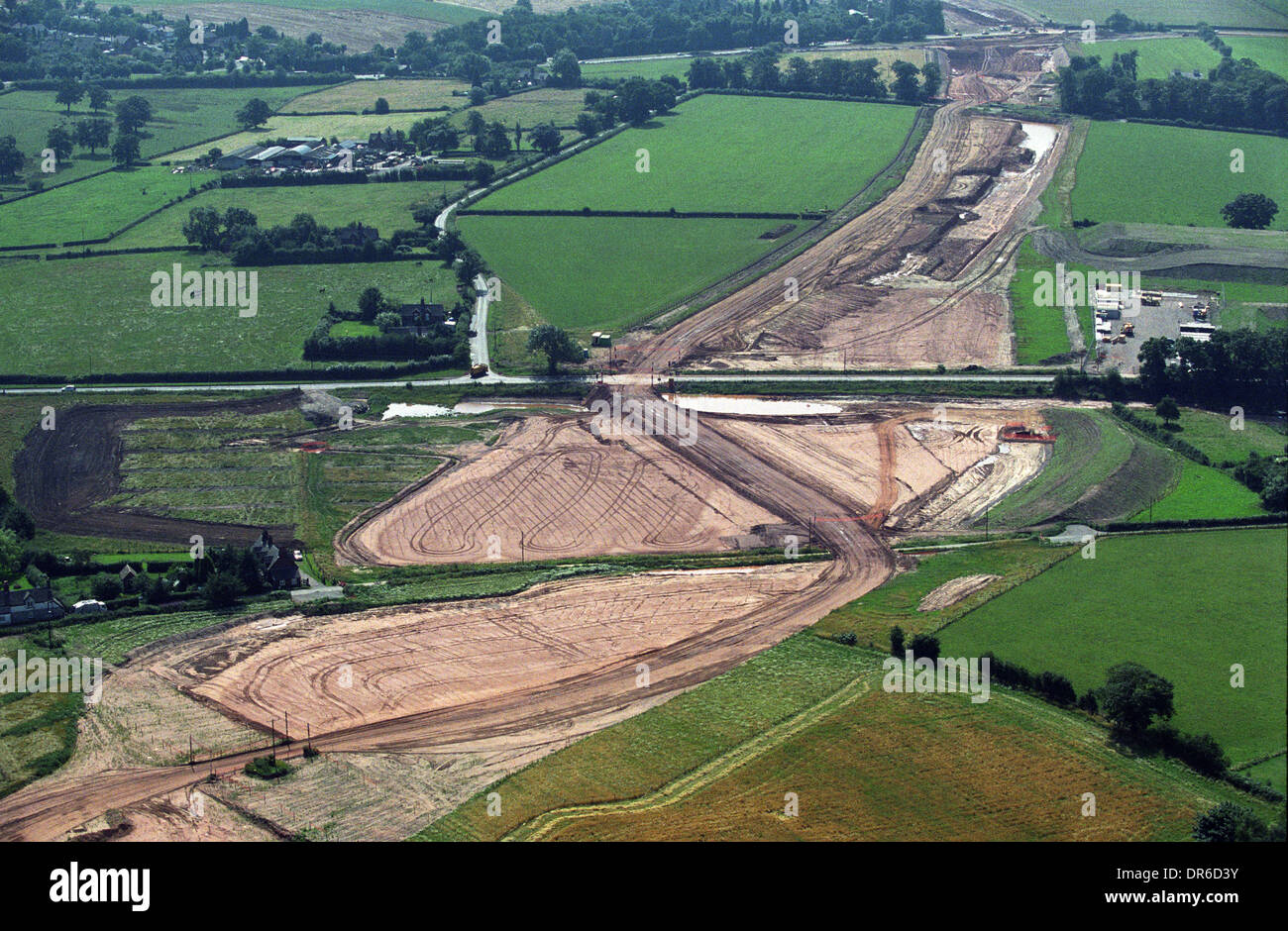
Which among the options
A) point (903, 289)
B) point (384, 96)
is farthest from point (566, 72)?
point (903, 289)

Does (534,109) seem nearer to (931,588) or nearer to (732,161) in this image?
(732,161)

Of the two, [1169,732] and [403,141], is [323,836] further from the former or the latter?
[403,141]

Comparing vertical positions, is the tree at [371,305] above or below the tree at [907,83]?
below

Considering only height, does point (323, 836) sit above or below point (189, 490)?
below

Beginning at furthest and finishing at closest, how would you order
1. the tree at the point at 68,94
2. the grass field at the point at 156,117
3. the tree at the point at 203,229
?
the tree at the point at 68,94, the grass field at the point at 156,117, the tree at the point at 203,229

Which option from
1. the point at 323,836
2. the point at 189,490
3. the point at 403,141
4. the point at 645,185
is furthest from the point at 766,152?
the point at 323,836

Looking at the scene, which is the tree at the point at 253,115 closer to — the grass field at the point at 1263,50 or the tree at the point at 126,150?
the tree at the point at 126,150

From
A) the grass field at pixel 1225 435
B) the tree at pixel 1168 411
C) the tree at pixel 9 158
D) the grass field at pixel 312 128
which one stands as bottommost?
the grass field at pixel 1225 435

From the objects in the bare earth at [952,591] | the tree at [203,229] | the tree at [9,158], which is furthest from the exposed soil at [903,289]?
the tree at [9,158]
